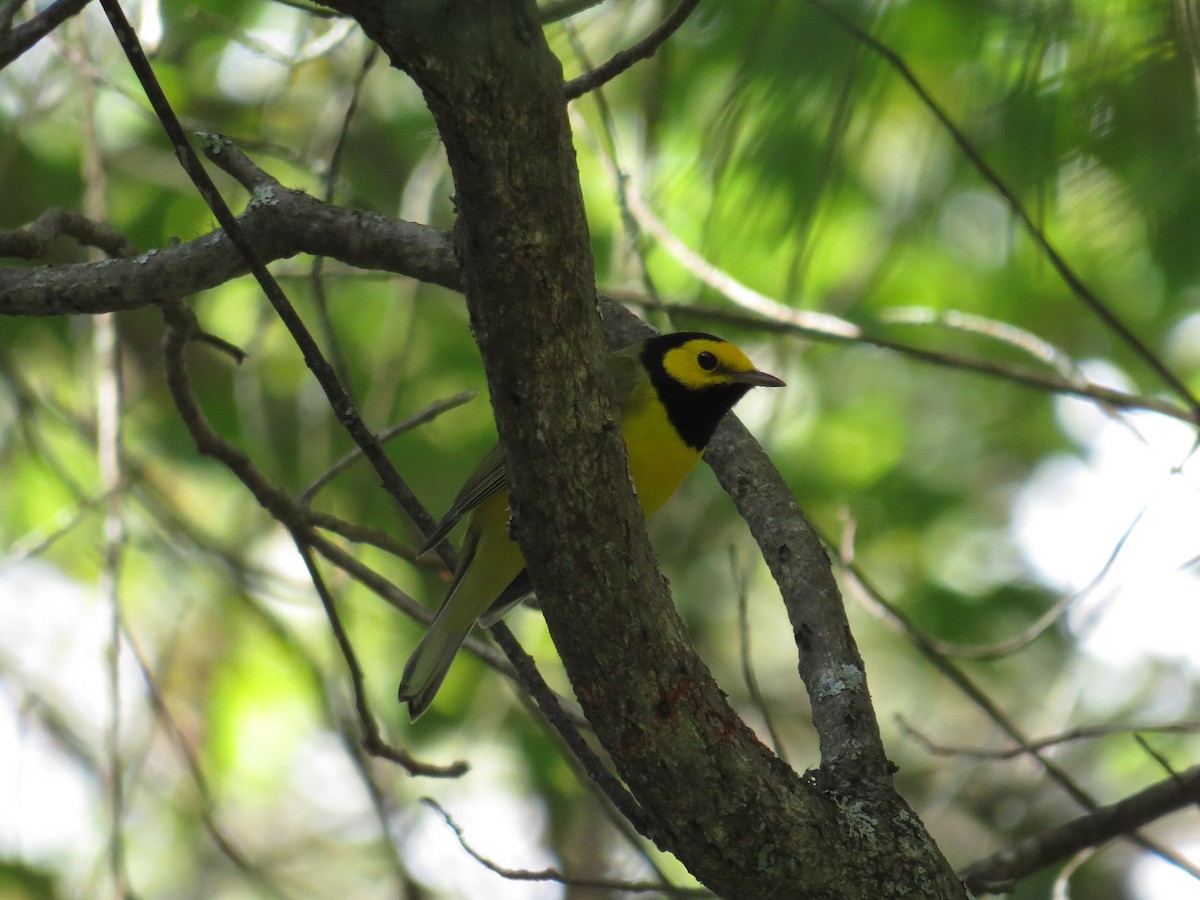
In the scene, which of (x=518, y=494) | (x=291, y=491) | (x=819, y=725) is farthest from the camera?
(x=291, y=491)

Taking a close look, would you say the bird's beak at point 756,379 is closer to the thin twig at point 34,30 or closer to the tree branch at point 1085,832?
the tree branch at point 1085,832

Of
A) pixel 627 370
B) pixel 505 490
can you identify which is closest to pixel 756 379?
pixel 627 370

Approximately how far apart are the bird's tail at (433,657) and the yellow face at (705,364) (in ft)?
3.55

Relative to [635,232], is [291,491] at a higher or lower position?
higher

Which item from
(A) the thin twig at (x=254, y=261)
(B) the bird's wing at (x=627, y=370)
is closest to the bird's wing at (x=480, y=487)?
(B) the bird's wing at (x=627, y=370)

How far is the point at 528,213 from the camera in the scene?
71.7 inches

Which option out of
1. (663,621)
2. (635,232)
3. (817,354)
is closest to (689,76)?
(635,232)

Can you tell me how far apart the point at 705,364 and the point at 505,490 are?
0.90 metres

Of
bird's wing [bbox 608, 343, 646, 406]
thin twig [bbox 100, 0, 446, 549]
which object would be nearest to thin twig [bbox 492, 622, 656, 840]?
thin twig [bbox 100, 0, 446, 549]

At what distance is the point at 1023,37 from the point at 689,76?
315cm

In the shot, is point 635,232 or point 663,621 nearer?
point 663,621

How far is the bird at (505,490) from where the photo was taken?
3879mm

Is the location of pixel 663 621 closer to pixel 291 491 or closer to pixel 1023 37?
pixel 1023 37

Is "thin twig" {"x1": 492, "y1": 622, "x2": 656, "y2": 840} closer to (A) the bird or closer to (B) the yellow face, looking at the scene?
(A) the bird
